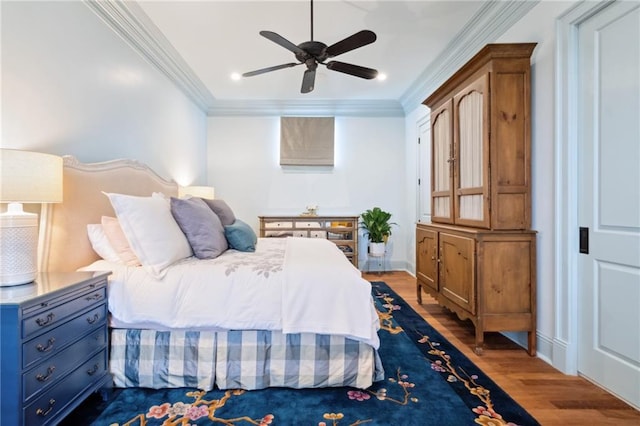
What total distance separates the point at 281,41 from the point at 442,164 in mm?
1883

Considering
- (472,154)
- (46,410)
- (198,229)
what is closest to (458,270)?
(472,154)

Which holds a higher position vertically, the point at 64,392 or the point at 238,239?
the point at 238,239

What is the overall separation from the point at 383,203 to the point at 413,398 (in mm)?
3552

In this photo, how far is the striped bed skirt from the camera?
1.69m

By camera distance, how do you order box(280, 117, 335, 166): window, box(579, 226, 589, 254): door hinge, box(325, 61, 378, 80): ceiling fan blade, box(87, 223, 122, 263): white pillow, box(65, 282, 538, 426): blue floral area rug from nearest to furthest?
box(65, 282, 538, 426): blue floral area rug, box(579, 226, 589, 254): door hinge, box(87, 223, 122, 263): white pillow, box(325, 61, 378, 80): ceiling fan blade, box(280, 117, 335, 166): window

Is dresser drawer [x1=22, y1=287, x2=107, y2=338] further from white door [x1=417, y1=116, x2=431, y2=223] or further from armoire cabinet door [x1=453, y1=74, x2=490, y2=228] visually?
white door [x1=417, y1=116, x2=431, y2=223]

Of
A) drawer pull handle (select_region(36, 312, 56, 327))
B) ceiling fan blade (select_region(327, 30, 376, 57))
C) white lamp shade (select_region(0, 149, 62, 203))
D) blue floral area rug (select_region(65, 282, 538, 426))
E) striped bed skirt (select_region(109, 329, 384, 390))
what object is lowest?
blue floral area rug (select_region(65, 282, 538, 426))

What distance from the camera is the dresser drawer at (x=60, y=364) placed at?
114 cm

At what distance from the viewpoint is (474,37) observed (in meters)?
2.83

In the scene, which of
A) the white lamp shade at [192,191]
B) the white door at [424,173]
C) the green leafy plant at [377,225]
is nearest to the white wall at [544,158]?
the white door at [424,173]

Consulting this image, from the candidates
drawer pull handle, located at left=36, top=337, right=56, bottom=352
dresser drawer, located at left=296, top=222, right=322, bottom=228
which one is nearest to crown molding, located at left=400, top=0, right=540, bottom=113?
dresser drawer, located at left=296, top=222, right=322, bottom=228

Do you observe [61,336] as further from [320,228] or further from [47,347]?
[320,228]

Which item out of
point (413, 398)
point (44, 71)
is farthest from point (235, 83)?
point (413, 398)

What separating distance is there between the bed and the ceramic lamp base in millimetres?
378
